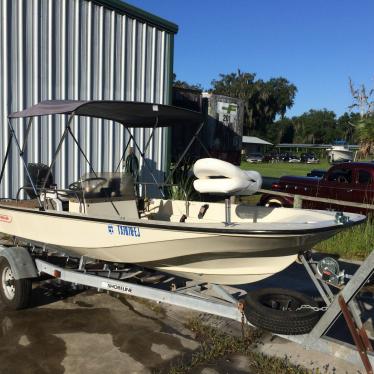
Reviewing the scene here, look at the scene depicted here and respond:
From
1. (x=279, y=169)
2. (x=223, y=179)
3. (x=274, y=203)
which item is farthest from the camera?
(x=279, y=169)

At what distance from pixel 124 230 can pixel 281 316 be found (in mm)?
1702

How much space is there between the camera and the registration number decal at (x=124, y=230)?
14.0 feet

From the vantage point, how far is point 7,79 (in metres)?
9.02

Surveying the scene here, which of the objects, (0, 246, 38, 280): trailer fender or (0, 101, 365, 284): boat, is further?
(0, 246, 38, 280): trailer fender

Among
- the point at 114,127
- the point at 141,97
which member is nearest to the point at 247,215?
the point at 114,127

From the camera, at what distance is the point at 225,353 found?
4133 mm

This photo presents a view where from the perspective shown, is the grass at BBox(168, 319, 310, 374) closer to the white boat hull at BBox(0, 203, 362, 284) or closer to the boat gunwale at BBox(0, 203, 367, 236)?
the white boat hull at BBox(0, 203, 362, 284)

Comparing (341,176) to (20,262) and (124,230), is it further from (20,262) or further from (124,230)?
(20,262)

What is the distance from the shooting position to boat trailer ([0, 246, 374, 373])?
3.39 m

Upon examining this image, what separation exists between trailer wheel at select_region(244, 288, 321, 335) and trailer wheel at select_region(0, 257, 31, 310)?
8.67 ft

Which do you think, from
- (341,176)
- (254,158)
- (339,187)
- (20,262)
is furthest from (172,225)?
(254,158)

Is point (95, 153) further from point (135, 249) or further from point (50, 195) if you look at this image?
point (135, 249)

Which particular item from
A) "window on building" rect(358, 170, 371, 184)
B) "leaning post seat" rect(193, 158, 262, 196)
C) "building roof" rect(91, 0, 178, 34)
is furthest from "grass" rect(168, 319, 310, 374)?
"building roof" rect(91, 0, 178, 34)

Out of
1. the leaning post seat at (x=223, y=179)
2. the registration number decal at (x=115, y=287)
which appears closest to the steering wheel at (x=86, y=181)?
the registration number decal at (x=115, y=287)
